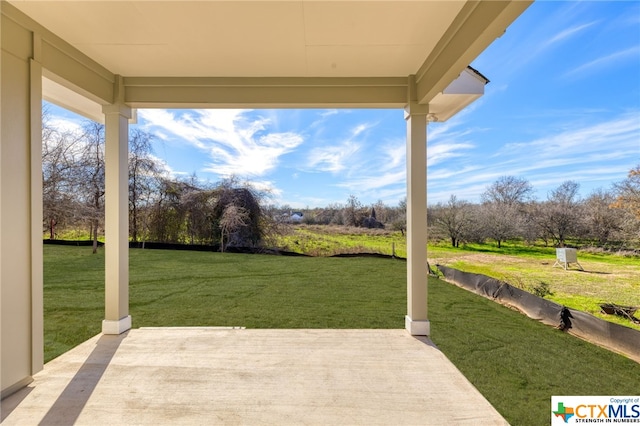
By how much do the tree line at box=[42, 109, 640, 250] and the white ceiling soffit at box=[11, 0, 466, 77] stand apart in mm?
4097

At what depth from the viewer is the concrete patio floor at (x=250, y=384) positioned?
1.84 metres

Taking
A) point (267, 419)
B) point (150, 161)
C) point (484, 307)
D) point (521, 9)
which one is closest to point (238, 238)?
point (150, 161)

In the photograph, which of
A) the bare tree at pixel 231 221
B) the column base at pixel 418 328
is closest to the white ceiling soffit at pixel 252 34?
the column base at pixel 418 328

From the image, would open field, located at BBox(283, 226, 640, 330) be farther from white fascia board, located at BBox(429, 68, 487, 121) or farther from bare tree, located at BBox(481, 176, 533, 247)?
white fascia board, located at BBox(429, 68, 487, 121)

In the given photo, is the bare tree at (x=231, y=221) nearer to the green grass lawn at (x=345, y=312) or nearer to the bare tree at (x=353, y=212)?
the green grass lawn at (x=345, y=312)

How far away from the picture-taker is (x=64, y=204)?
25.5ft

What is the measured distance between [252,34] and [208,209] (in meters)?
7.31

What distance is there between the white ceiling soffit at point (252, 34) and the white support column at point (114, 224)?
613 millimetres

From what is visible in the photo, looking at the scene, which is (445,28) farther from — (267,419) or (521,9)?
(267,419)

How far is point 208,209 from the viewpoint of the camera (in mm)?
8898

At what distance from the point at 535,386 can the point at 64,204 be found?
413 inches

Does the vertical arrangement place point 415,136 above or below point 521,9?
below

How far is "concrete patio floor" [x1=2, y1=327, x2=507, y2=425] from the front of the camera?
6.02ft

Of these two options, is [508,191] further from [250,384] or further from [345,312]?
[250,384]
